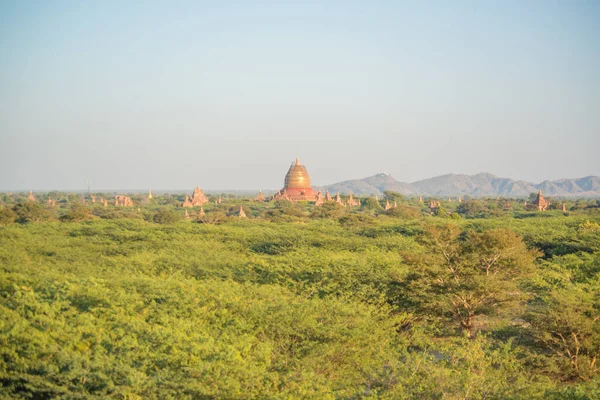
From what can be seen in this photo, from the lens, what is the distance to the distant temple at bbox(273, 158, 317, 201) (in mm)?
109875

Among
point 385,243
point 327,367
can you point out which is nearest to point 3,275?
point 327,367

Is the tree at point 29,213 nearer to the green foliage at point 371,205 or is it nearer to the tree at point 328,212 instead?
the tree at point 328,212

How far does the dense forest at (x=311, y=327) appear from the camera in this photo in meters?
15.0

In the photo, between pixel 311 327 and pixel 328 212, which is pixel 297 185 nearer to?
pixel 328 212

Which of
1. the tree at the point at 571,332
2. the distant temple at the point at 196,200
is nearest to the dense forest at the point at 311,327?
the tree at the point at 571,332

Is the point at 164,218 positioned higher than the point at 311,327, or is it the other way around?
the point at 164,218

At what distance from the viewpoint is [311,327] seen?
19.2 meters

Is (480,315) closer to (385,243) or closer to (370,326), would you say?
(370,326)

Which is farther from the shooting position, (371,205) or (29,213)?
(371,205)

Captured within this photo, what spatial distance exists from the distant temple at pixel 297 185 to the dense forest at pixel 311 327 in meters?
74.9

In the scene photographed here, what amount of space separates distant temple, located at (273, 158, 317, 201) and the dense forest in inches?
2950

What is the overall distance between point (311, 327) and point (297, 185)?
92.3 meters

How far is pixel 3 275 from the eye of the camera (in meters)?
24.5

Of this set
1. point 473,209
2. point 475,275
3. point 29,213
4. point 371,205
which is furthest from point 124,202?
point 475,275
